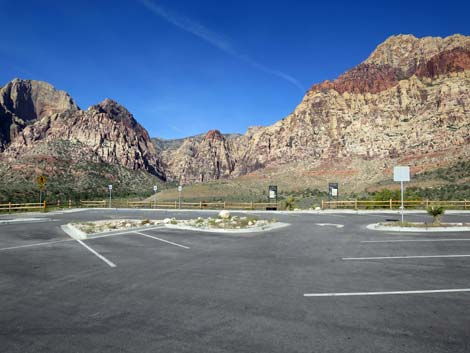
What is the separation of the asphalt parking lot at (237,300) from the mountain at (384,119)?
267 feet

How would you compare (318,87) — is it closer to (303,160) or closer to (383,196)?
(303,160)

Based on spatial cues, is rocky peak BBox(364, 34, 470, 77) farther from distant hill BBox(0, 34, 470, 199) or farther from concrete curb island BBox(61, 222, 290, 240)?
concrete curb island BBox(61, 222, 290, 240)

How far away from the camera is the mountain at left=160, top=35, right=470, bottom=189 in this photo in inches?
3684

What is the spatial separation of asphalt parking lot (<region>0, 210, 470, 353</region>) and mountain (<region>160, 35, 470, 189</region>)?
81.5m

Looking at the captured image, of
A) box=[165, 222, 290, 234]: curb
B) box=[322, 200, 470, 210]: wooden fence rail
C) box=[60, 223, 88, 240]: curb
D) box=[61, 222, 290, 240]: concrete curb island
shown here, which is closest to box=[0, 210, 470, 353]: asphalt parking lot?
box=[60, 223, 88, 240]: curb

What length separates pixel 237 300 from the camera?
6832 millimetres

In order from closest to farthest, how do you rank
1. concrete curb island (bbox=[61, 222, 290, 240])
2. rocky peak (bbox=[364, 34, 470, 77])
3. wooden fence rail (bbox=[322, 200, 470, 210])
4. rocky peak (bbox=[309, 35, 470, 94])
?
concrete curb island (bbox=[61, 222, 290, 240]) < wooden fence rail (bbox=[322, 200, 470, 210]) < rocky peak (bbox=[309, 35, 470, 94]) < rocky peak (bbox=[364, 34, 470, 77])

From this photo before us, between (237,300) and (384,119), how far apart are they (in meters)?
115

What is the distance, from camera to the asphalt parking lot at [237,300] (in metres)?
4.96

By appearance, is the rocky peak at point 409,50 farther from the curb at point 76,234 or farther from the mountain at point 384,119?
the curb at point 76,234

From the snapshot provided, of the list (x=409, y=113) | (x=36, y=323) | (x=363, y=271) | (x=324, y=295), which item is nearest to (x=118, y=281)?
(x=36, y=323)

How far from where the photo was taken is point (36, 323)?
5707mm

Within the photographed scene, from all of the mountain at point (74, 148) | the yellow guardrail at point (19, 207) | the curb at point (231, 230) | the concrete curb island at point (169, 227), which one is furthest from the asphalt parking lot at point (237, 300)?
the mountain at point (74, 148)

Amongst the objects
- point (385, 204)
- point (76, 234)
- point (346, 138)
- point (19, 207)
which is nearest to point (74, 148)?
point (346, 138)
